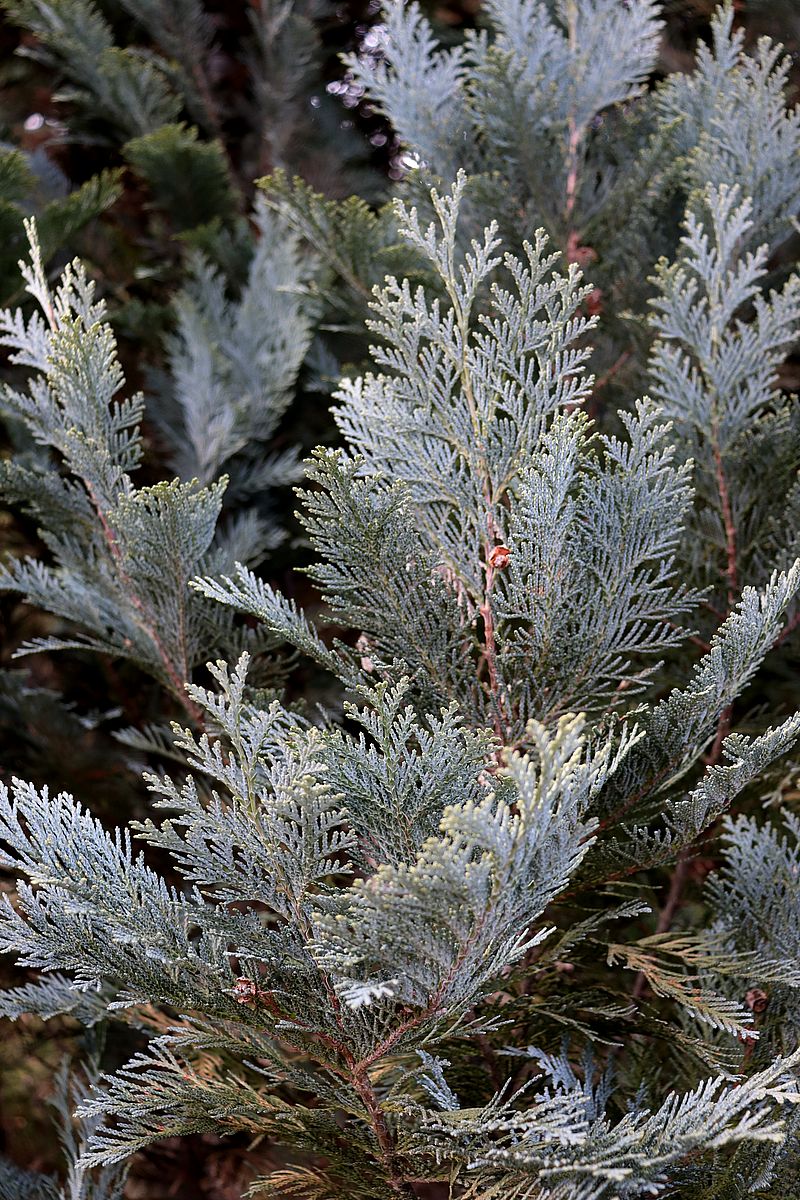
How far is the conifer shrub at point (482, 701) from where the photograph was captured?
37.3 inches

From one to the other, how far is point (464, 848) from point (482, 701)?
0.18 metres

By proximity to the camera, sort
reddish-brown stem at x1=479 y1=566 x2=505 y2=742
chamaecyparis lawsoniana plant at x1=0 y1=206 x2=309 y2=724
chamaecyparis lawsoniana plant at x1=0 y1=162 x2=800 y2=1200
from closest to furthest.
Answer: chamaecyparis lawsoniana plant at x1=0 y1=162 x2=800 y2=1200 < reddish-brown stem at x1=479 y1=566 x2=505 y2=742 < chamaecyparis lawsoniana plant at x1=0 y1=206 x2=309 y2=724

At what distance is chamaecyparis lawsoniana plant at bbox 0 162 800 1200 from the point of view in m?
0.92

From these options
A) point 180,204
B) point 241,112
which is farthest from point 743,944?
point 241,112

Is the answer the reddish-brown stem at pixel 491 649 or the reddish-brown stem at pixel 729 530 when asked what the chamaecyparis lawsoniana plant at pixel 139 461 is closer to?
the reddish-brown stem at pixel 491 649

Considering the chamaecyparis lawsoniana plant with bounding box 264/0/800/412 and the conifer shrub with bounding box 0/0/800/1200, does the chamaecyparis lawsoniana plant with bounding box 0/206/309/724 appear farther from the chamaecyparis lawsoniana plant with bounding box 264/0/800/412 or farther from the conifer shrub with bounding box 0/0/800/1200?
the chamaecyparis lawsoniana plant with bounding box 264/0/800/412

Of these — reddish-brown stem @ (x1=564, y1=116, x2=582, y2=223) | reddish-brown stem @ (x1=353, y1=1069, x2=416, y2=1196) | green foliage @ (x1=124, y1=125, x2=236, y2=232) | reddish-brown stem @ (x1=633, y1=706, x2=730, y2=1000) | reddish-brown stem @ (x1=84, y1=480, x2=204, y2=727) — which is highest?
reddish-brown stem @ (x1=564, y1=116, x2=582, y2=223)

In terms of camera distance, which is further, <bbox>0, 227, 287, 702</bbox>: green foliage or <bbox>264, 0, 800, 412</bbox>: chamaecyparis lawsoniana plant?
<bbox>264, 0, 800, 412</bbox>: chamaecyparis lawsoniana plant

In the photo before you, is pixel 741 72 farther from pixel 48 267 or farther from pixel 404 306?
pixel 48 267

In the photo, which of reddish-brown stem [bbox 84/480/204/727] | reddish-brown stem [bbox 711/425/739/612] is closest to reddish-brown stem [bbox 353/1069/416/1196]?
reddish-brown stem [bbox 84/480/204/727]

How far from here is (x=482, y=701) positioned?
1.18 metres

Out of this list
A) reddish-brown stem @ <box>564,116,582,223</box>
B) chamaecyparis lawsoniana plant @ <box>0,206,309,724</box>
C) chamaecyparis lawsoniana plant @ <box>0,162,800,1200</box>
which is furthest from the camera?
reddish-brown stem @ <box>564,116,582,223</box>

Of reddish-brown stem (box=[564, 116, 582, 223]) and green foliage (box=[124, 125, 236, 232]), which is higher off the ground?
reddish-brown stem (box=[564, 116, 582, 223])

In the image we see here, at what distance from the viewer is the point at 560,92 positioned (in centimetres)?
158
